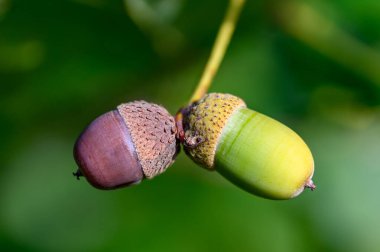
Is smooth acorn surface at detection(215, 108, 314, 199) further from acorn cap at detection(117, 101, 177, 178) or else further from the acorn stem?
the acorn stem

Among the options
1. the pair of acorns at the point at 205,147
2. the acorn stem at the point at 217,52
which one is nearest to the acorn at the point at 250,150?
the pair of acorns at the point at 205,147

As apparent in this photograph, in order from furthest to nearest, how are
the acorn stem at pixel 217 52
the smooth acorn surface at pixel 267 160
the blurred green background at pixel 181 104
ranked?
the blurred green background at pixel 181 104 → the acorn stem at pixel 217 52 → the smooth acorn surface at pixel 267 160

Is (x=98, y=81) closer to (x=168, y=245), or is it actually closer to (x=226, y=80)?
(x=226, y=80)

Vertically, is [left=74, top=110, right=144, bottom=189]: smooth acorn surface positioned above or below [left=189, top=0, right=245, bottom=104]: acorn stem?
below

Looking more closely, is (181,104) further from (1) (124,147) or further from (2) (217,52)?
(1) (124,147)

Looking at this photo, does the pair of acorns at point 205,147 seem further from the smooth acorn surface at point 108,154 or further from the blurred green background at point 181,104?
the blurred green background at point 181,104

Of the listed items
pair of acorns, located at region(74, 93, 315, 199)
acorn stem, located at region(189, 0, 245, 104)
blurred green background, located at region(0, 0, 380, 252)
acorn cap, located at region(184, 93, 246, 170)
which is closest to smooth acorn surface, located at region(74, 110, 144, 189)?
pair of acorns, located at region(74, 93, 315, 199)
